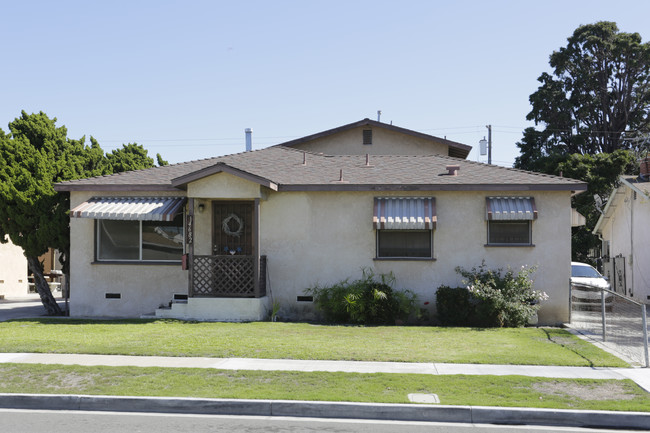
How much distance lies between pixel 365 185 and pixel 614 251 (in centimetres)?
1658

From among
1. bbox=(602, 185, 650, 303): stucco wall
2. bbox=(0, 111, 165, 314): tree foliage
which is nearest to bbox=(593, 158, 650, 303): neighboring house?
bbox=(602, 185, 650, 303): stucco wall

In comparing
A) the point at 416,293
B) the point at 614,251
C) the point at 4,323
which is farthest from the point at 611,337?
the point at 614,251

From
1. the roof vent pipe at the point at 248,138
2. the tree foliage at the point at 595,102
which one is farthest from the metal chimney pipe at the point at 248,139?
the tree foliage at the point at 595,102

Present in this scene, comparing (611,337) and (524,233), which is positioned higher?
(524,233)

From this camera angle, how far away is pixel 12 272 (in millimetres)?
26547

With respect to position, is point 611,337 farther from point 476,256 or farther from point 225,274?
point 225,274

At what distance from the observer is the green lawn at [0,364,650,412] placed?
8.25m

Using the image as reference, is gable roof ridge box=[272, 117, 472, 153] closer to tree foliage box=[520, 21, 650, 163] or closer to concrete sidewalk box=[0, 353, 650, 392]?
concrete sidewalk box=[0, 353, 650, 392]

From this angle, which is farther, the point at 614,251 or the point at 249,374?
the point at 614,251

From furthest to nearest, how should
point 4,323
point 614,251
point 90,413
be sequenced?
point 614,251, point 4,323, point 90,413

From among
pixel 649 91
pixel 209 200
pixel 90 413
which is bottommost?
pixel 90 413

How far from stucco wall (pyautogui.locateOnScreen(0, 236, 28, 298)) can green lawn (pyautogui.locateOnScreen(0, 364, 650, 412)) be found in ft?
58.0

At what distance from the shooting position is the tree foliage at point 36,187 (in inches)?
670

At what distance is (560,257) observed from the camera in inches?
643
